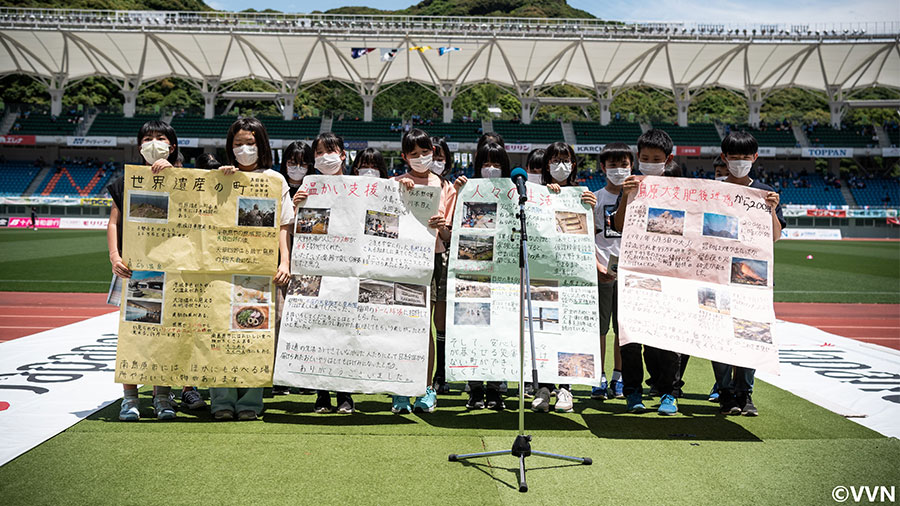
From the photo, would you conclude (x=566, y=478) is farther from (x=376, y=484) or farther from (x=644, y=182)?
(x=644, y=182)

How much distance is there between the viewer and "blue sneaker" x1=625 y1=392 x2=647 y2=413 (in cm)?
467

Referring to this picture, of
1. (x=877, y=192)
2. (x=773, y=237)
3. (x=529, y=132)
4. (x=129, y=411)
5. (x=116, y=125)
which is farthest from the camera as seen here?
(x=529, y=132)

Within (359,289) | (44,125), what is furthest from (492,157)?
(44,125)

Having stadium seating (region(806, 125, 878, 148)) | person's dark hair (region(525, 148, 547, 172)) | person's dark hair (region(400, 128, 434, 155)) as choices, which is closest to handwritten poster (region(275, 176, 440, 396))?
person's dark hair (region(400, 128, 434, 155))

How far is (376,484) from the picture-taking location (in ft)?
10.5

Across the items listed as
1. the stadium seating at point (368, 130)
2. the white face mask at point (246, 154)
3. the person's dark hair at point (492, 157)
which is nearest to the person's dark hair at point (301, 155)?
the white face mask at point (246, 154)

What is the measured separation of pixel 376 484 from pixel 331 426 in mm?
1093

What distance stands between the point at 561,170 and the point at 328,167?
1.81 m

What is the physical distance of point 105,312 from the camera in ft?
30.1

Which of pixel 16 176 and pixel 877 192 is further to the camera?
pixel 877 192

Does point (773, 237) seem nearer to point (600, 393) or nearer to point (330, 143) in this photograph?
point (600, 393)

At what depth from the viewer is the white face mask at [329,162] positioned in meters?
4.72

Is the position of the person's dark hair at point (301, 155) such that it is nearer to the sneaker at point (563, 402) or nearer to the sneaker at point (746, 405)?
the sneaker at point (563, 402)

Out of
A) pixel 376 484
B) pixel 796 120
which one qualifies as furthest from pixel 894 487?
pixel 796 120
